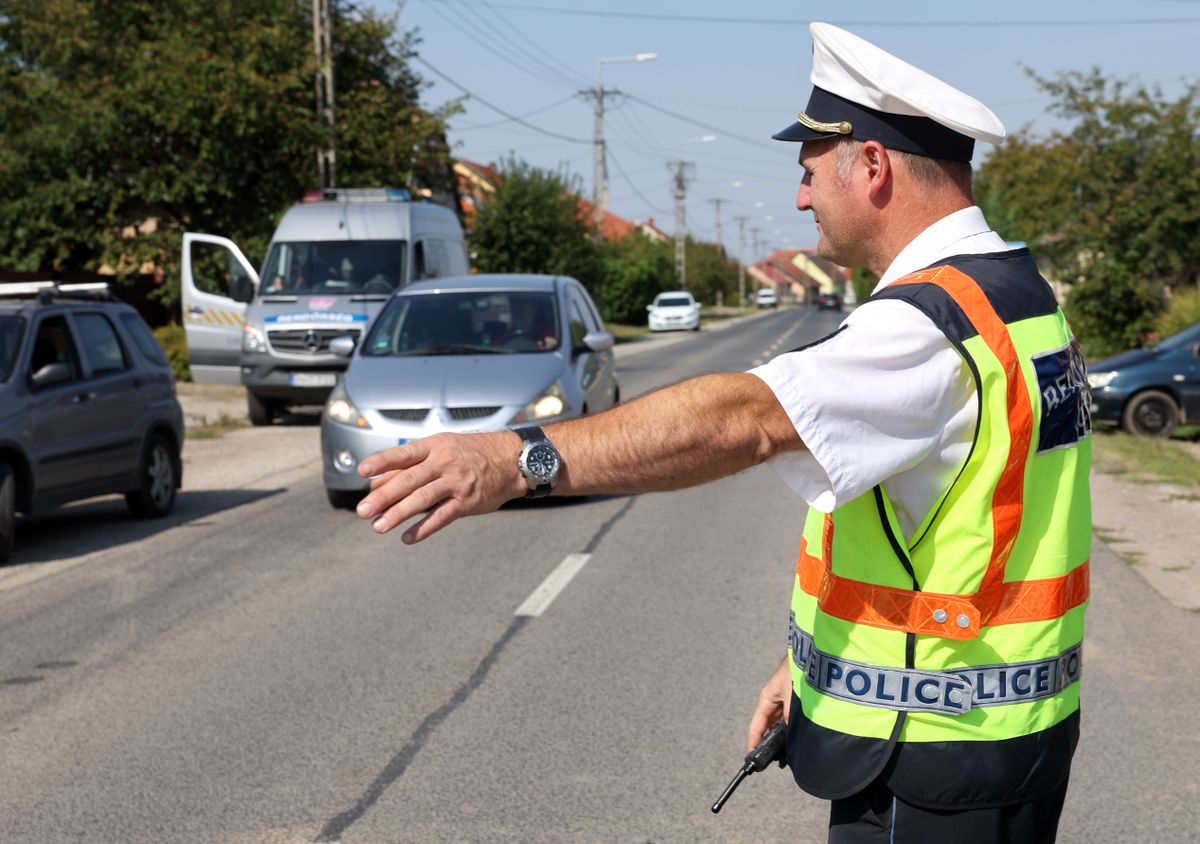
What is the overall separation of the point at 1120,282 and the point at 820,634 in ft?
82.0

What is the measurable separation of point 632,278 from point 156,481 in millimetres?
52964

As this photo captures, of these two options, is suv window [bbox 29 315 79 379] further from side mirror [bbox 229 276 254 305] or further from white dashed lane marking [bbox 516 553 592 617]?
side mirror [bbox 229 276 254 305]

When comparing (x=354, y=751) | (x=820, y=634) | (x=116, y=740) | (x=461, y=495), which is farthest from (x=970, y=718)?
(x=116, y=740)

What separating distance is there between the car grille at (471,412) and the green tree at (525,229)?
3201 centimetres

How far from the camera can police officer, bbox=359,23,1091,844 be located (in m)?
1.82

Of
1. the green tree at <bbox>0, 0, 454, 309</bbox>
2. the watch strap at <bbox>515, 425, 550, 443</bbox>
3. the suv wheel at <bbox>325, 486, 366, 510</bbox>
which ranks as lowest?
the suv wheel at <bbox>325, 486, 366, 510</bbox>

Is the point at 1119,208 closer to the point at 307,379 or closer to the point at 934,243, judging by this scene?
the point at 307,379

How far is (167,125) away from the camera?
90.7 feet

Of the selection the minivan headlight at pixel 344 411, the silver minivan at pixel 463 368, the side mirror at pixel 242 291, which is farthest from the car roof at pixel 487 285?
the side mirror at pixel 242 291

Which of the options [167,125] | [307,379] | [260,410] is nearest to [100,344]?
[307,379]

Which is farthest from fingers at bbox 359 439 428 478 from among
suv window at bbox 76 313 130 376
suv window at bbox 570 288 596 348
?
suv window at bbox 570 288 596 348

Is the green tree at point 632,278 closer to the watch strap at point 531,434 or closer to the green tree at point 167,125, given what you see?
the green tree at point 167,125

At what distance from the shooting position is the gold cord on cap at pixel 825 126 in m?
2.07

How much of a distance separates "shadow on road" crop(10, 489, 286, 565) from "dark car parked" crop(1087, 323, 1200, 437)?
924 cm
